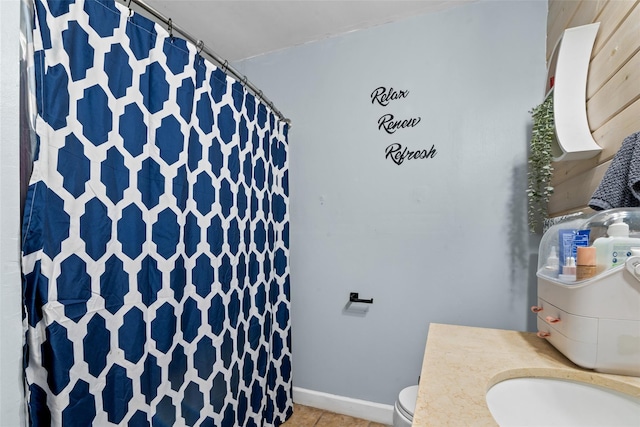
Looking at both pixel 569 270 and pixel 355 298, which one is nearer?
pixel 569 270

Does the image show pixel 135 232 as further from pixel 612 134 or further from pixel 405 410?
pixel 612 134

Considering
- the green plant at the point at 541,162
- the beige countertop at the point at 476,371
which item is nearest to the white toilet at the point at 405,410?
the beige countertop at the point at 476,371

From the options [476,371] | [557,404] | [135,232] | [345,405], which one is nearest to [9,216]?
[135,232]

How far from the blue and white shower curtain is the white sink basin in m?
1.09

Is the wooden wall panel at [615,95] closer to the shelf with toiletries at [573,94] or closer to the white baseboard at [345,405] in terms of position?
the shelf with toiletries at [573,94]

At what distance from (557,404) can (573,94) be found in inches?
43.3

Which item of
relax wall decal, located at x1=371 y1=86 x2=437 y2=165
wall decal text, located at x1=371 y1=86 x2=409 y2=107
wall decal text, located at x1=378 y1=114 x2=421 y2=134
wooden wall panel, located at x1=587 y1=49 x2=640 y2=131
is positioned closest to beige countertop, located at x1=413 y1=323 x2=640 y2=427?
wooden wall panel, located at x1=587 y1=49 x2=640 y2=131

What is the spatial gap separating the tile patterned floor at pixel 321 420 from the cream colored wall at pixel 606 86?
1649 millimetres

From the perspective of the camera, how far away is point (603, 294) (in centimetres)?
77

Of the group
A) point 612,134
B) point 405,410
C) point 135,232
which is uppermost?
point 612,134

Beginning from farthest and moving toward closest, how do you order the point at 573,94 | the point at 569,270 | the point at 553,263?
the point at 573,94
the point at 553,263
the point at 569,270

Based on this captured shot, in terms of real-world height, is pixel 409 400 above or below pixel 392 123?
below

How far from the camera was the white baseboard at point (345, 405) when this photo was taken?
1.77 metres

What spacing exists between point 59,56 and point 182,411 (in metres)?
1.28
